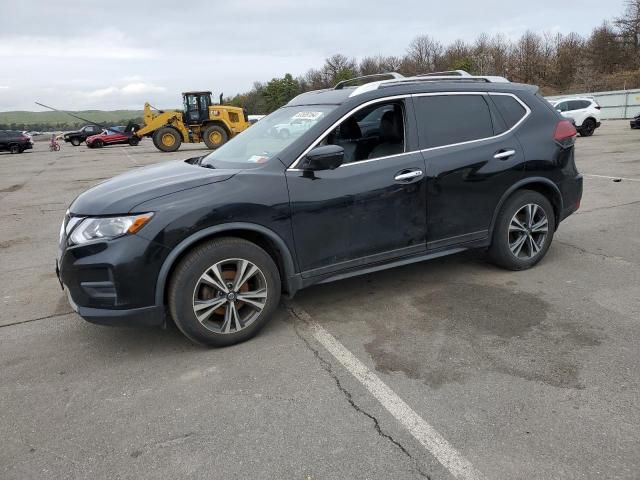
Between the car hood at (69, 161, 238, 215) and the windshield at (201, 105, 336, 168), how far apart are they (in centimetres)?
32

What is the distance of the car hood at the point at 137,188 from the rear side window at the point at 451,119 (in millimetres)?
1684

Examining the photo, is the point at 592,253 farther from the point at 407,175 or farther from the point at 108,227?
the point at 108,227

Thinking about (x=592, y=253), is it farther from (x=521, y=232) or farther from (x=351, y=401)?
(x=351, y=401)

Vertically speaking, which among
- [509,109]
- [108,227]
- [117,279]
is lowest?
[117,279]

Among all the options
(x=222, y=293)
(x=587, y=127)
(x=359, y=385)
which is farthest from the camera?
(x=587, y=127)

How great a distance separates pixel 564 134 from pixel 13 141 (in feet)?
138

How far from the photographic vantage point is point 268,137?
4.39 metres

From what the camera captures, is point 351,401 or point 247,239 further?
point 247,239

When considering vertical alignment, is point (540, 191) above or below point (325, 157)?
below

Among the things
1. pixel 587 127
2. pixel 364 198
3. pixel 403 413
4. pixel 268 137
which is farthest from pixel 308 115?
pixel 587 127

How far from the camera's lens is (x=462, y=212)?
4.43m

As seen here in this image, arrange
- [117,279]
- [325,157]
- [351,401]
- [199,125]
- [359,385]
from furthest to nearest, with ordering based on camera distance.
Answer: [199,125]
[325,157]
[117,279]
[359,385]
[351,401]

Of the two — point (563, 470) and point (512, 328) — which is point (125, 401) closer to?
point (563, 470)

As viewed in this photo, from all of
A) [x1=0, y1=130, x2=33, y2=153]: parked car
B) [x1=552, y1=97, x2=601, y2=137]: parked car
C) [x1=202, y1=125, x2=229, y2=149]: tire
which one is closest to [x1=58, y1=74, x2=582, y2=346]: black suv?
[x1=552, y1=97, x2=601, y2=137]: parked car
